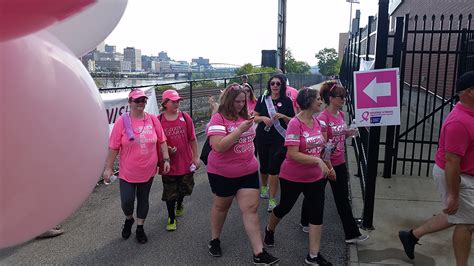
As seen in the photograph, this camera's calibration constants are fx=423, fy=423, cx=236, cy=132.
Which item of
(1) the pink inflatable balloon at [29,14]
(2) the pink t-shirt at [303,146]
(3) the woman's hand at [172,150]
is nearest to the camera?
(1) the pink inflatable balloon at [29,14]

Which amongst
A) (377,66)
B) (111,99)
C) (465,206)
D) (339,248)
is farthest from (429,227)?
(111,99)

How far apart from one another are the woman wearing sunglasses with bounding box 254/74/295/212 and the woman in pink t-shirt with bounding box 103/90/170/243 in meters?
1.36

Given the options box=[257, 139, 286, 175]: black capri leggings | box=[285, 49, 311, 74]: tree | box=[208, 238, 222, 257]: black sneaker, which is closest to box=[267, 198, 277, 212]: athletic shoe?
box=[257, 139, 286, 175]: black capri leggings

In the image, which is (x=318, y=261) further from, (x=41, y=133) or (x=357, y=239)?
(x=41, y=133)

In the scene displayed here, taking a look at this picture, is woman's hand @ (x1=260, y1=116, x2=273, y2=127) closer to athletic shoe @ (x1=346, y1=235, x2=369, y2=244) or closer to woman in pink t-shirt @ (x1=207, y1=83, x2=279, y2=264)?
woman in pink t-shirt @ (x1=207, y1=83, x2=279, y2=264)

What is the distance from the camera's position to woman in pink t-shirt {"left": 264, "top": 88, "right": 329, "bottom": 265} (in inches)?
141

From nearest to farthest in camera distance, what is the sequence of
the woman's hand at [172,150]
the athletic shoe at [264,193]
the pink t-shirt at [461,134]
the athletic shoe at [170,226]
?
1. the pink t-shirt at [461,134]
2. the woman's hand at [172,150]
3. the athletic shoe at [170,226]
4. the athletic shoe at [264,193]

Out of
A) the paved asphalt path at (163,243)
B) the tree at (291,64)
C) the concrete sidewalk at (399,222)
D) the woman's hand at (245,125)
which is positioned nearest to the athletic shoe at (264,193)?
the paved asphalt path at (163,243)

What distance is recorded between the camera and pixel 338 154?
4145 millimetres

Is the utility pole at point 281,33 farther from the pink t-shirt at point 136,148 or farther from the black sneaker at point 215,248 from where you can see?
the black sneaker at point 215,248

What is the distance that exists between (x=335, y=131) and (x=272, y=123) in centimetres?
103

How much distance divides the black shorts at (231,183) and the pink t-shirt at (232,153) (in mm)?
44

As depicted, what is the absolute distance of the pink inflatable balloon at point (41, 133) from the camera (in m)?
1.11

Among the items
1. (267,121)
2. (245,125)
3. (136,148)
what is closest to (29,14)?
(245,125)
